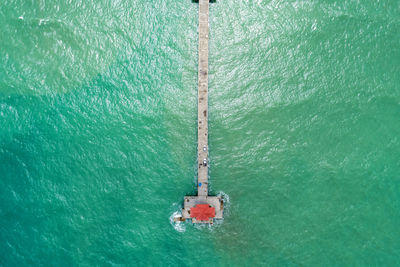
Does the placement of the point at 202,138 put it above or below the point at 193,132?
below

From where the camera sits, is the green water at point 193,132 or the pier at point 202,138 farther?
the pier at point 202,138

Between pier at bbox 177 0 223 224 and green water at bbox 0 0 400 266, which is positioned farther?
pier at bbox 177 0 223 224

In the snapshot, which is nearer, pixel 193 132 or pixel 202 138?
pixel 202 138

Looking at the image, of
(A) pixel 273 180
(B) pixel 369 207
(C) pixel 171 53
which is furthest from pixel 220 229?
(C) pixel 171 53

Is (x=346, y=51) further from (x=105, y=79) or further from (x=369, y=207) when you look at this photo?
(x=105, y=79)
